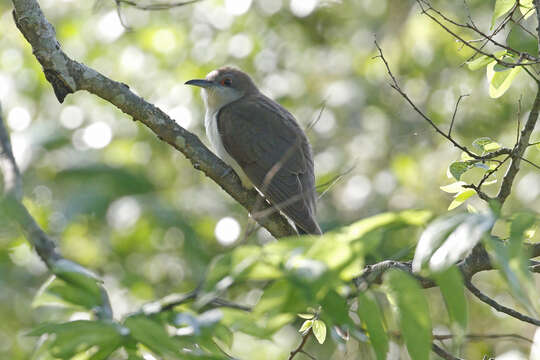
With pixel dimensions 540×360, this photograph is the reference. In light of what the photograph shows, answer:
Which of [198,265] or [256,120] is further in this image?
[198,265]

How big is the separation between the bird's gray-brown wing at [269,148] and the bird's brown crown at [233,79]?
33cm

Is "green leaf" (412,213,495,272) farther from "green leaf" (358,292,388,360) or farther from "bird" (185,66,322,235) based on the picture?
"bird" (185,66,322,235)

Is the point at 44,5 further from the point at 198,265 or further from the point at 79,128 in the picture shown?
the point at 198,265

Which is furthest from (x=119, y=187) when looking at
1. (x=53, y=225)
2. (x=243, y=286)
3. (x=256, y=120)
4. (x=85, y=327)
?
(x=85, y=327)

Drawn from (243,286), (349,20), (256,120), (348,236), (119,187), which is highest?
(349,20)

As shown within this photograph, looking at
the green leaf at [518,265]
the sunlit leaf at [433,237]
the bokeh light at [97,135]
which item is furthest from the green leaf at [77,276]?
the bokeh light at [97,135]

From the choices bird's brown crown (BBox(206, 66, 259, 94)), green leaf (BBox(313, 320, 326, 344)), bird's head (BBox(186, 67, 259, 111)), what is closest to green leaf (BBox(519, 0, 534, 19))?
green leaf (BBox(313, 320, 326, 344))

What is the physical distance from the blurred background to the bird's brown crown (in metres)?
0.67

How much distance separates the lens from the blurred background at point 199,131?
6.29 metres

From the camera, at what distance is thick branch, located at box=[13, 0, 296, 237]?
134 inches

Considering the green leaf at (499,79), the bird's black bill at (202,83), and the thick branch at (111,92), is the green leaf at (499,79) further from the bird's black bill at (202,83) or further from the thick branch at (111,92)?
the bird's black bill at (202,83)

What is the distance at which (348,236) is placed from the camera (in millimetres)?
1644

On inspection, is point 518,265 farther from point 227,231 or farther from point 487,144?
point 227,231

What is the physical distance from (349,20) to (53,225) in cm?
516
